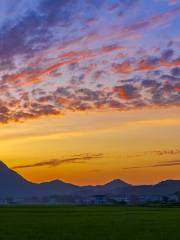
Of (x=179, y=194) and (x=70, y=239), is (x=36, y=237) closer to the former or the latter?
(x=70, y=239)

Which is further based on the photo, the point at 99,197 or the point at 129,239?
the point at 99,197

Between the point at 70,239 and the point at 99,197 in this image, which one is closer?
the point at 70,239

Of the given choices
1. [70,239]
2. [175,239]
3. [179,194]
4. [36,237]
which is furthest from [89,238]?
[179,194]

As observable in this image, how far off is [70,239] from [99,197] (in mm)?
175672

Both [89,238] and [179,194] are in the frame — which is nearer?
[89,238]

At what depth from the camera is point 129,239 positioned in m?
21.7

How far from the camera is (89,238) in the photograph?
876 inches

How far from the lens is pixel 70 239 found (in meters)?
21.5

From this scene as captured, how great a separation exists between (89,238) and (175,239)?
418cm

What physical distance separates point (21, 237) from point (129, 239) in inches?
213

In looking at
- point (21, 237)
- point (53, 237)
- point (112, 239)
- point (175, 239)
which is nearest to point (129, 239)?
point (112, 239)

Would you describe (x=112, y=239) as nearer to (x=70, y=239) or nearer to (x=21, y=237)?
(x=70, y=239)

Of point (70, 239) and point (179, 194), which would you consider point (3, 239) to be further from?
point (179, 194)

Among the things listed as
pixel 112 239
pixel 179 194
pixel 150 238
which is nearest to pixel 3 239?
pixel 112 239
